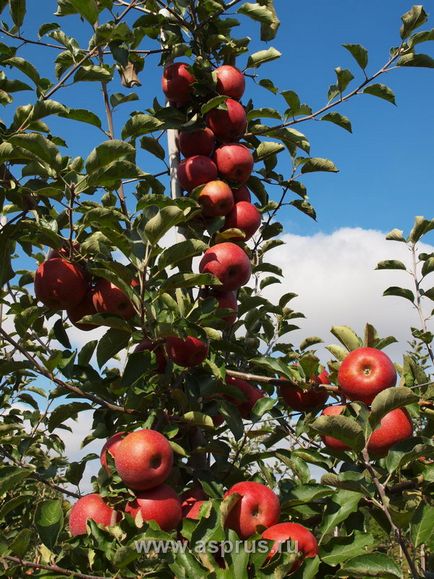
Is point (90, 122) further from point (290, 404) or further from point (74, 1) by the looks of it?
point (290, 404)

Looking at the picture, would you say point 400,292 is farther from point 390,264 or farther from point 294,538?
point 294,538

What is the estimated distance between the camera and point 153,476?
7.23 ft

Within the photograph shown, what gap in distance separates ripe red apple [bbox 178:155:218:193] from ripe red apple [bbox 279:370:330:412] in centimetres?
109

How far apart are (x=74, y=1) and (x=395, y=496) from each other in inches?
100

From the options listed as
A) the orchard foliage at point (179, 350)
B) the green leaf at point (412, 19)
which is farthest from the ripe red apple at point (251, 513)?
the green leaf at point (412, 19)

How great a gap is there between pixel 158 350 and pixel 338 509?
39.2 inches

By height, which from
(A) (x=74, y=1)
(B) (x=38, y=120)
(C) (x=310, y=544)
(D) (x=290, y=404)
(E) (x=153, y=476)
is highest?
(A) (x=74, y=1)

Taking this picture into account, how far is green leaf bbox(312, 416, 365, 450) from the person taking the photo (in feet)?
6.64

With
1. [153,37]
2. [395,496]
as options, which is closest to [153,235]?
[395,496]

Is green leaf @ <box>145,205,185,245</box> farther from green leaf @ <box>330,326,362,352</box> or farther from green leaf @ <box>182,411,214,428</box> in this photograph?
green leaf @ <box>330,326,362,352</box>

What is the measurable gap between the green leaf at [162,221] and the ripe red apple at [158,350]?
571 mm

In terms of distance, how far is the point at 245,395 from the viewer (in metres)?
2.88

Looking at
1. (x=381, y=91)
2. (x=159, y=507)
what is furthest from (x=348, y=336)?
(x=381, y=91)

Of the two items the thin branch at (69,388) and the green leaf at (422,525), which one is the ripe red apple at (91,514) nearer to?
the thin branch at (69,388)
